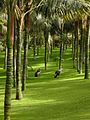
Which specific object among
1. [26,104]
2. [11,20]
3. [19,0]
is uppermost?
[19,0]

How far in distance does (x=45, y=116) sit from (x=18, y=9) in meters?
7.51

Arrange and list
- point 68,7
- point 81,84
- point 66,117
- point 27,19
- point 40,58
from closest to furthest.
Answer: point 66,117 → point 68,7 → point 27,19 → point 81,84 → point 40,58

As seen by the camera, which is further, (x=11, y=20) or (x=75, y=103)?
(x=75, y=103)

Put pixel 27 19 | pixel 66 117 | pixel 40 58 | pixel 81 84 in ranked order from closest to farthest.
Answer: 1. pixel 66 117
2. pixel 27 19
3. pixel 81 84
4. pixel 40 58

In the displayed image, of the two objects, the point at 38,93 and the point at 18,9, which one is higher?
the point at 18,9

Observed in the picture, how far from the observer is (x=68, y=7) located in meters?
24.2

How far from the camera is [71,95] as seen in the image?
84.3 feet

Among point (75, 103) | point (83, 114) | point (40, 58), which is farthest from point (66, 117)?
point (40, 58)

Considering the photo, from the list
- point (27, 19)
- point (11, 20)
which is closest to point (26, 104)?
point (27, 19)

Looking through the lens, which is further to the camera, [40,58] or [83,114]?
[40,58]

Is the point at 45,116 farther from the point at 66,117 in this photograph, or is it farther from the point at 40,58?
the point at 40,58

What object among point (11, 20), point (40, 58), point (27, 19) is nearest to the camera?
point (11, 20)

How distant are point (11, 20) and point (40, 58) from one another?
162 feet

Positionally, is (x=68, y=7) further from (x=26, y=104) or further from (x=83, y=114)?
(x=83, y=114)
